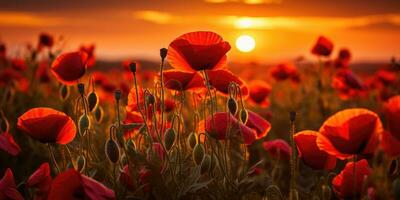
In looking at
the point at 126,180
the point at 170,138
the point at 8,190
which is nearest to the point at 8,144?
the point at 8,190

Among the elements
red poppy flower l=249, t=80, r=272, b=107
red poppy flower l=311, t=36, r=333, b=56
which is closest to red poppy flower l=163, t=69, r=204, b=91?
red poppy flower l=249, t=80, r=272, b=107

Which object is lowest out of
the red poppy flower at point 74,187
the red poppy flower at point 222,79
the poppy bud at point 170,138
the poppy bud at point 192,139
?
the red poppy flower at point 74,187

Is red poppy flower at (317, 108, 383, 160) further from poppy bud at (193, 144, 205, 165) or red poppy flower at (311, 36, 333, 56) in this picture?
red poppy flower at (311, 36, 333, 56)

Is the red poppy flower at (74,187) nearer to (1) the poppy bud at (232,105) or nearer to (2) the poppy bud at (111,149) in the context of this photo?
(2) the poppy bud at (111,149)

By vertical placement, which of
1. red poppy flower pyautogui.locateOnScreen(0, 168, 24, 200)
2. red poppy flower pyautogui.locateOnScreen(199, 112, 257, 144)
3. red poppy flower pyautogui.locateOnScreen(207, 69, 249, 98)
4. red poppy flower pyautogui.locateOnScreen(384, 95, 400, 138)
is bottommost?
red poppy flower pyautogui.locateOnScreen(0, 168, 24, 200)

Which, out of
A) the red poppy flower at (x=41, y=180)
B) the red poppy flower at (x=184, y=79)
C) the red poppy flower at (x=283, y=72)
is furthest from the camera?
the red poppy flower at (x=283, y=72)

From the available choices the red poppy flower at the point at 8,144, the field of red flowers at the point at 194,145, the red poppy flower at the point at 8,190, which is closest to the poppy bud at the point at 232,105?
the field of red flowers at the point at 194,145
